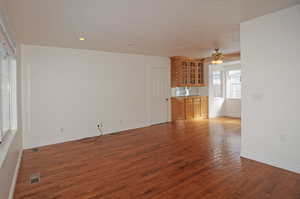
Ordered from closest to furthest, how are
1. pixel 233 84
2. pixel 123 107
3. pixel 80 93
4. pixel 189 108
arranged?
pixel 80 93 < pixel 123 107 < pixel 189 108 < pixel 233 84

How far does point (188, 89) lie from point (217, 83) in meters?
1.55

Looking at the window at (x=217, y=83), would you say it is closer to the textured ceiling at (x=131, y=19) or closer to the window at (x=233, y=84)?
the window at (x=233, y=84)

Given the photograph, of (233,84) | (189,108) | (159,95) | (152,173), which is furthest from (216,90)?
(152,173)

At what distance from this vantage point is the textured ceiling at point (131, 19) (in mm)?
2406

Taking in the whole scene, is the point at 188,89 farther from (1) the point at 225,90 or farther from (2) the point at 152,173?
(2) the point at 152,173

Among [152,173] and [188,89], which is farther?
[188,89]

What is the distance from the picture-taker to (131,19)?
290cm

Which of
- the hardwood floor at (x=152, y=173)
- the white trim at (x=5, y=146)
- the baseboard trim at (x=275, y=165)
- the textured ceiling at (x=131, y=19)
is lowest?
the hardwood floor at (x=152, y=173)

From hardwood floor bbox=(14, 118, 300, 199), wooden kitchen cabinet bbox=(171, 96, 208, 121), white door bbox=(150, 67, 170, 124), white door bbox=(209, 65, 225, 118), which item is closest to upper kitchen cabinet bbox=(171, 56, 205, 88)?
white door bbox=(150, 67, 170, 124)

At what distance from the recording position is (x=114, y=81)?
216 inches

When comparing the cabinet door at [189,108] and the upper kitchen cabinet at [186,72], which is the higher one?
the upper kitchen cabinet at [186,72]

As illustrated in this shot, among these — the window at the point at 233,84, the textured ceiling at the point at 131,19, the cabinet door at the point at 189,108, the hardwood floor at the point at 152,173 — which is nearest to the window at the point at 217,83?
the window at the point at 233,84

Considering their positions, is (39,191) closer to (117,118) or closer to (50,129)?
(50,129)

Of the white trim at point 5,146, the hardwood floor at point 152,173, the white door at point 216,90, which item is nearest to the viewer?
the white trim at point 5,146
